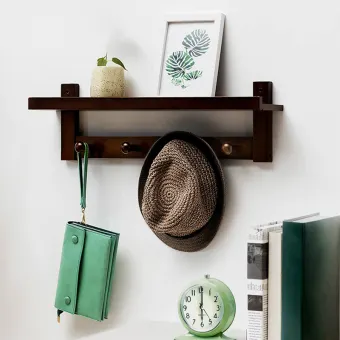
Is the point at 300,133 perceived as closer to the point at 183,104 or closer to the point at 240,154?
the point at 240,154

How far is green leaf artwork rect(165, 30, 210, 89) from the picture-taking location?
1702 millimetres

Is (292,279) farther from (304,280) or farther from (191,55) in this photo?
(191,55)

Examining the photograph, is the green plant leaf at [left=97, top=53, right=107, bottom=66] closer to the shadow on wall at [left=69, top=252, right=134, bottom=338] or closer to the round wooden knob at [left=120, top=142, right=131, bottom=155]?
the round wooden knob at [left=120, top=142, right=131, bottom=155]

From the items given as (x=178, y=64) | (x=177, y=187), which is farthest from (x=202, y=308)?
(x=178, y=64)

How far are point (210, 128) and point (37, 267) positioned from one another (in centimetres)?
53

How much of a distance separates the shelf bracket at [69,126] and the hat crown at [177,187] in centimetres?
23

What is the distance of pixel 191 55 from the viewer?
1.71 metres

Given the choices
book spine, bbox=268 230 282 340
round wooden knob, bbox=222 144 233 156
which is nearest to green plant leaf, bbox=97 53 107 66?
round wooden knob, bbox=222 144 233 156

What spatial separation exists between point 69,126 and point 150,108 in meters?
0.26

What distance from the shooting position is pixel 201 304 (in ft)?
5.16

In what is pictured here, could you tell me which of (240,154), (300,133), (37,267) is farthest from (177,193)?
(37,267)

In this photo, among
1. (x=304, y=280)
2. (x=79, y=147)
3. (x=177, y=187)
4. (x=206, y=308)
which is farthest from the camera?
(x=79, y=147)

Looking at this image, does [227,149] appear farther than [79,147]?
No

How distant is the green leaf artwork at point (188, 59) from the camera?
5.58 feet
